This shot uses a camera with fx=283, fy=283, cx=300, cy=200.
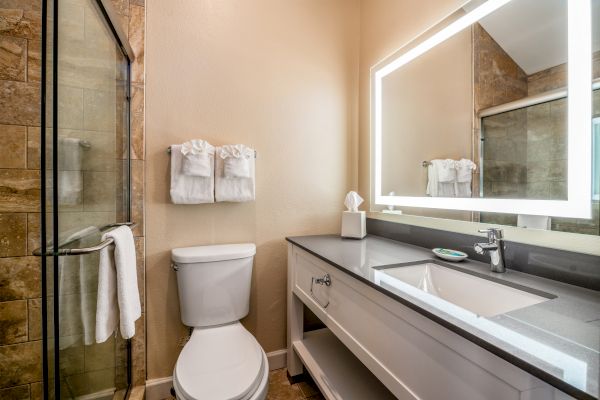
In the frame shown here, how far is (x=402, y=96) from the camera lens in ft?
5.33

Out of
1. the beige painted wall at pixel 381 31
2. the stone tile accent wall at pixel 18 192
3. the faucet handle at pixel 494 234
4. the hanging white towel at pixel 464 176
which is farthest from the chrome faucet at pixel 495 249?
the stone tile accent wall at pixel 18 192

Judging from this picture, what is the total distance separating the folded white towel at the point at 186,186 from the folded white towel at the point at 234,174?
5 centimetres

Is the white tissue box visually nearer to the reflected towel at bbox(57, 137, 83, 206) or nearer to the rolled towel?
the rolled towel

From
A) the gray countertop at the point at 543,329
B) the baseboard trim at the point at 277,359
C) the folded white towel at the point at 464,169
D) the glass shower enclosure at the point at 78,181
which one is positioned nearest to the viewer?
the gray countertop at the point at 543,329

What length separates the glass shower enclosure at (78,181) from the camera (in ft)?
2.50

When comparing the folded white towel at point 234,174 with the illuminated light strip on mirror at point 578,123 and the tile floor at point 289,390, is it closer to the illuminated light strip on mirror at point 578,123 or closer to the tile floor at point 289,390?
the tile floor at point 289,390

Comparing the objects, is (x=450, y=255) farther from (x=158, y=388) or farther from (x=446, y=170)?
(x=158, y=388)

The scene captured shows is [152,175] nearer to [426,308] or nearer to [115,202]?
[115,202]

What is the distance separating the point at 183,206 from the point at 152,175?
0.74ft

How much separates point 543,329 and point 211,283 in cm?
131

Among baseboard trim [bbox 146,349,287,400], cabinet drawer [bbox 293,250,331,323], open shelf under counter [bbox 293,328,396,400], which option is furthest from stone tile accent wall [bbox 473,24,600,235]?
baseboard trim [bbox 146,349,287,400]

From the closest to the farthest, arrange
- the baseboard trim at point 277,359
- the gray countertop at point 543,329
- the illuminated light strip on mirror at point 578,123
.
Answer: the gray countertop at point 543,329 → the illuminated light strip on mirror at point 578,123 → the baseboard trim at point 277,359

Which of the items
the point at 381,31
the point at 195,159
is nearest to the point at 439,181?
the point at 381,31

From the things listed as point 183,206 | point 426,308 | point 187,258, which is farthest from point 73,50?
point 426,308
